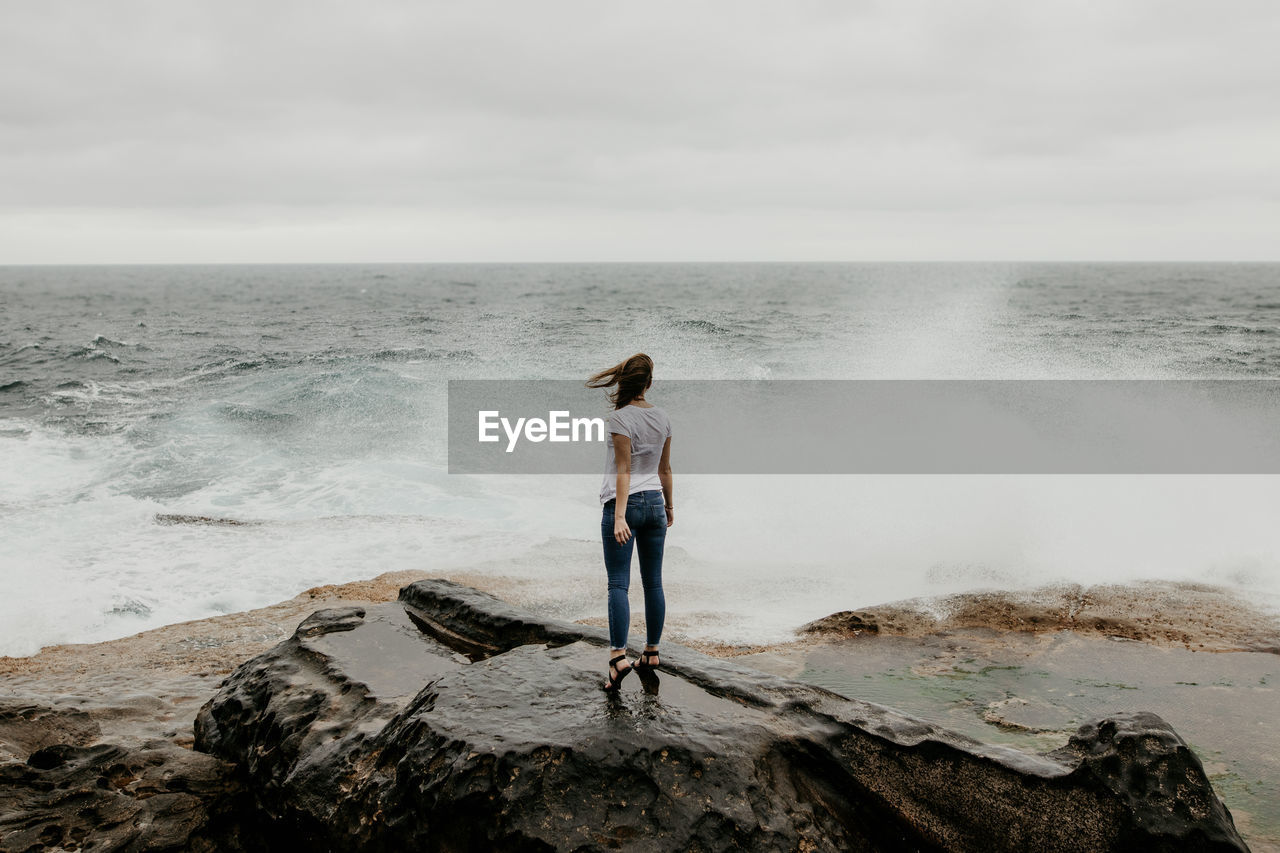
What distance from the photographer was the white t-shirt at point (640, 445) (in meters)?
3.80

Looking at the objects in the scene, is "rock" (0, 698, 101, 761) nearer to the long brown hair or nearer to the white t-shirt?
the white t-shirt

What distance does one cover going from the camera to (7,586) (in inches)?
323

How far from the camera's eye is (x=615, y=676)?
3938mm

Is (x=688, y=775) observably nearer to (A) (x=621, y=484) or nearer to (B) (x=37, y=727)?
(A) (x=621, y=484)

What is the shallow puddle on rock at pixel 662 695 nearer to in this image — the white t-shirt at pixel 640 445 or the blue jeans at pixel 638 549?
the blue jeans at pixel 638 549

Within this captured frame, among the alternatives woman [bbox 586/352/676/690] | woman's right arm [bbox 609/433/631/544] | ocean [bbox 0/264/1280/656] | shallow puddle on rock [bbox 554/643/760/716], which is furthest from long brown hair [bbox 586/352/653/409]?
ocean [bbox 0/264/1280/656]

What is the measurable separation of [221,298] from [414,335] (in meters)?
35.0

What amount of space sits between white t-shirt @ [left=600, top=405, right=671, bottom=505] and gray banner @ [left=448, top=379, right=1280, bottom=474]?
9303 millimetres

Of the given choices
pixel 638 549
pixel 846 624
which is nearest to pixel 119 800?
pixel 638 549

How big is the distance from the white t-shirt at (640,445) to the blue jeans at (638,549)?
0.05 meters

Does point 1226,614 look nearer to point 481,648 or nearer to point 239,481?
point 481,648

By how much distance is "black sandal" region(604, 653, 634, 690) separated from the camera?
12.9ft

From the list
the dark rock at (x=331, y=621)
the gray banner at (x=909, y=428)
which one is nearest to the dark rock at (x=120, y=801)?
Answer: the dark rock at (x=331, y=621)

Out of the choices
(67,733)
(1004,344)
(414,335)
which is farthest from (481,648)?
(414,335)
